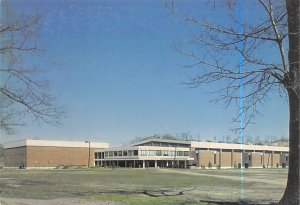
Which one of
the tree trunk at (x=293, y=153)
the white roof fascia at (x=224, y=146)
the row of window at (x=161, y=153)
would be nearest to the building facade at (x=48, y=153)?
the row of window at (x=161, y=153)

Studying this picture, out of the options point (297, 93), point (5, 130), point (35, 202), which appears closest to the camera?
point (297, 93)

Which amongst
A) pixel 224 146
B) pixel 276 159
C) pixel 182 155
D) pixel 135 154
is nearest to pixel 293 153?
pixel 135 154

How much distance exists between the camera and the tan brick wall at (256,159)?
149 m

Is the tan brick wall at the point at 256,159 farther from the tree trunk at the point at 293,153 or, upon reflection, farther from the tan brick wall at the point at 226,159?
the tree trunk at the point at 293,153

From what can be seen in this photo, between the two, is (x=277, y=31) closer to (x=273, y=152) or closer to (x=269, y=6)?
(x=269, y=6)

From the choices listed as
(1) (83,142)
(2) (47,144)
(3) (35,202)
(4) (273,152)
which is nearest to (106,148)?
(1) (83,142)

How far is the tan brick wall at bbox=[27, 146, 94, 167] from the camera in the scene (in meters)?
131

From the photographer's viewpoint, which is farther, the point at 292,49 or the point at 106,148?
the point at 106,148

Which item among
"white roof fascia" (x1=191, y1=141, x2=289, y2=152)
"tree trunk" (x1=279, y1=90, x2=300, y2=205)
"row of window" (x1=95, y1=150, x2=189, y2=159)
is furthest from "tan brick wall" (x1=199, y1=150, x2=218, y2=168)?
"tree trunk" (x1=279, y1=90, x2=300, y2=205)

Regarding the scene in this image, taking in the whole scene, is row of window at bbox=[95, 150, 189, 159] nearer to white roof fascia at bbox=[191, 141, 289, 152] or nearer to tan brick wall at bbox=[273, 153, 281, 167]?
white roof fascia at bbox=[191, 141, 289, 152]

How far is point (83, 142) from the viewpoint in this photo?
145375 millimetres

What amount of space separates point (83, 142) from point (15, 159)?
2097 centimetres

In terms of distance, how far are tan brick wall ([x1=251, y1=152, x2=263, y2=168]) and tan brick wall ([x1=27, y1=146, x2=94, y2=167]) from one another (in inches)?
2018

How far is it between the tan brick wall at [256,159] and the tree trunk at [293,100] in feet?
455
